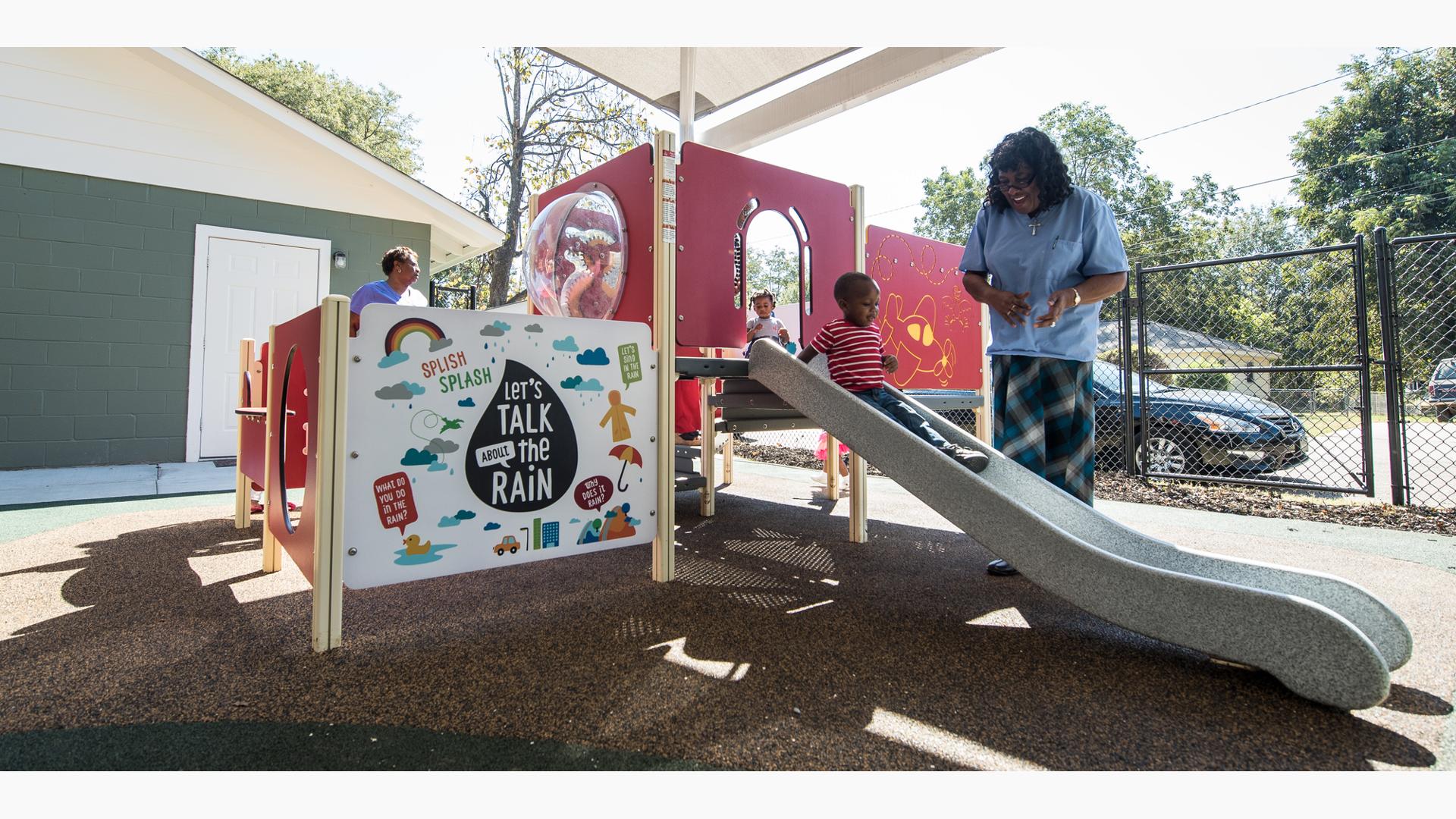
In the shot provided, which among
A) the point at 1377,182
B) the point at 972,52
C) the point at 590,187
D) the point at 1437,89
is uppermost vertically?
the point at 1437,89

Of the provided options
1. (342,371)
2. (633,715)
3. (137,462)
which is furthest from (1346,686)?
(137,462)

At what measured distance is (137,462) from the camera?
652 cm

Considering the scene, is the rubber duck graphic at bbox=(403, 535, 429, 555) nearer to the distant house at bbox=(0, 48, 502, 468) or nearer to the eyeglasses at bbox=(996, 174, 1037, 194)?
the eyeglasses at bbox=(996, 174, 1037, 194)

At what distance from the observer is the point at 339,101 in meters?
23.6

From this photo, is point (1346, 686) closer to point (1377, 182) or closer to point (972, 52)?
point (972, 52)

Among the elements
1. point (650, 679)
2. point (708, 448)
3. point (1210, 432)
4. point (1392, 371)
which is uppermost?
point (1392, 371)

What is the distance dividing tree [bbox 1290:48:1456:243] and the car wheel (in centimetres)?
2237

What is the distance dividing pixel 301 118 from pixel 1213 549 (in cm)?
905

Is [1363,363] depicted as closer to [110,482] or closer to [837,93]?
[837,93]

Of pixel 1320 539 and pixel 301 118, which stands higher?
pixel 301 118

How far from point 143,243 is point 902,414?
7865 mm

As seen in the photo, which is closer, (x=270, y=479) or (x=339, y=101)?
(x=270, y=479)

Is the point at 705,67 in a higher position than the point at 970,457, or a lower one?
higher

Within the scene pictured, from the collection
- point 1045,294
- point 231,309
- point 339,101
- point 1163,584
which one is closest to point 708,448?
point 1045,294
